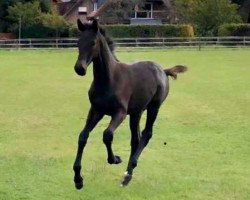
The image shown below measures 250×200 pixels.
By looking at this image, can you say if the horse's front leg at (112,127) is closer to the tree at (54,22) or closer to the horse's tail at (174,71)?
the horse's tail at (174,71)

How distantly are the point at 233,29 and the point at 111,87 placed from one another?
42299 millimetres

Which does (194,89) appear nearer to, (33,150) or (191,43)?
(33,150)

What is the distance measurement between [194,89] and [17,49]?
24.4 m

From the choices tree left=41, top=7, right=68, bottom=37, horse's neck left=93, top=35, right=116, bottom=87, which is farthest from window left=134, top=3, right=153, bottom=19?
horse's neck left=93, top=35, right=116, bottom=87

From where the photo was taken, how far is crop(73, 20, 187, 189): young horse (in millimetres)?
4367

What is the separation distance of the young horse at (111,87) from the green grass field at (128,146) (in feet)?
11.8

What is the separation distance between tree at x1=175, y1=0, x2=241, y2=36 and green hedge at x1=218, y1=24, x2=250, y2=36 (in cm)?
164

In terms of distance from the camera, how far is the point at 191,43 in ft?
142

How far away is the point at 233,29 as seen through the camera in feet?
150

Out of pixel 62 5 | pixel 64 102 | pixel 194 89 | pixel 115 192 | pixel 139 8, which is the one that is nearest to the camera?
pixel 115 192

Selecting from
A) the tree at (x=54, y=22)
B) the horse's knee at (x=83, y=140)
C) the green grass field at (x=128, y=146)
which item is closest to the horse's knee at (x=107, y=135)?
the horse's knee at (x=83, y=140)

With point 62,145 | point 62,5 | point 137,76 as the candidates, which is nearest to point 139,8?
point 62,5

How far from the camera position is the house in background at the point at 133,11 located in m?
54.9

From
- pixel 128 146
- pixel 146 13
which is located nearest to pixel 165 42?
pixel 146 13
